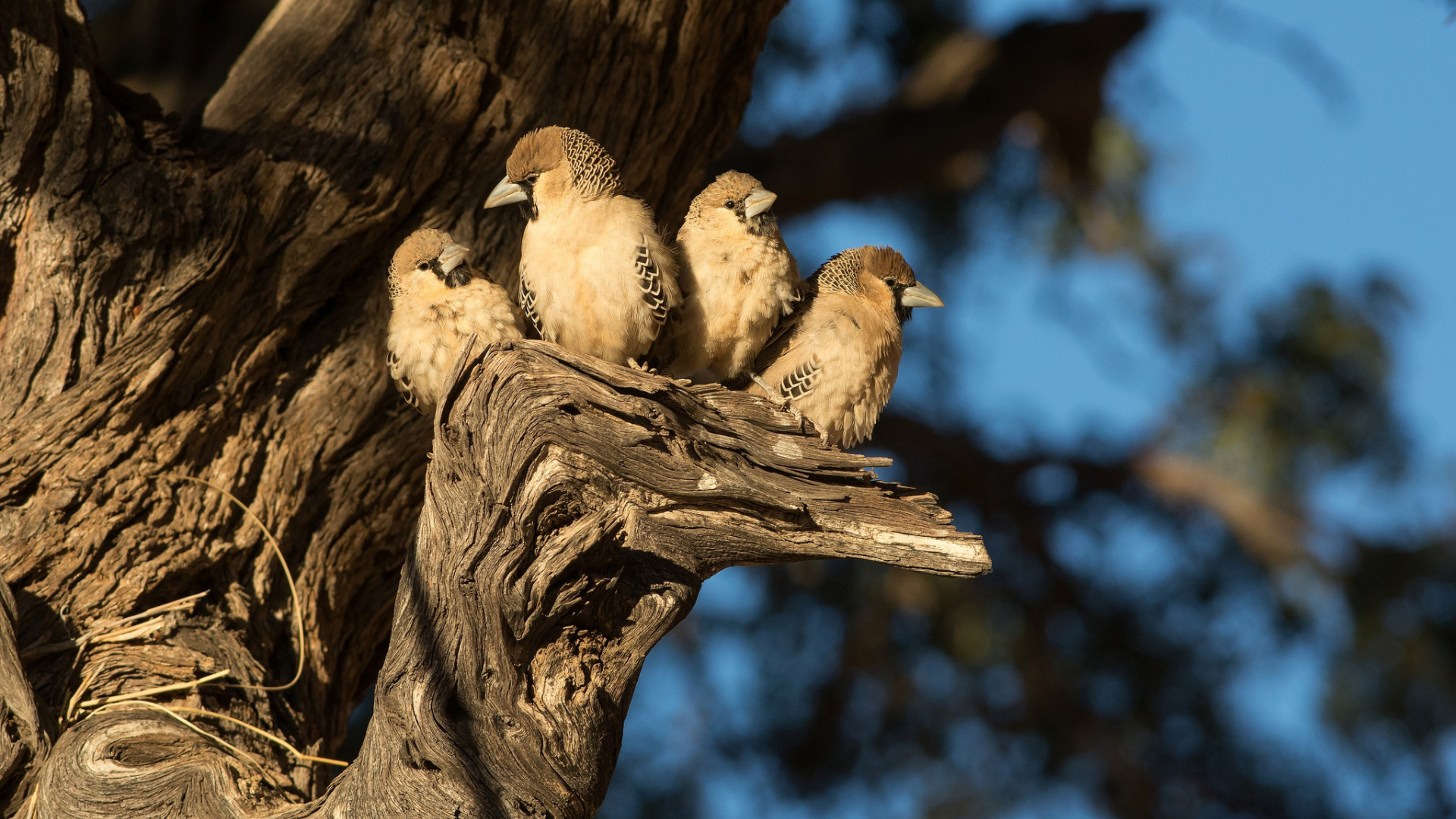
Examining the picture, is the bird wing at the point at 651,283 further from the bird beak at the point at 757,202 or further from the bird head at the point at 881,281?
the bird head at the point at 881,281

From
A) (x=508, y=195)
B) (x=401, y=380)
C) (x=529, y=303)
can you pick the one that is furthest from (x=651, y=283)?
(x=401, y=380)

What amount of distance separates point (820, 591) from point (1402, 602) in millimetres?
3888

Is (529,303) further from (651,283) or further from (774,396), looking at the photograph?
(774,396)

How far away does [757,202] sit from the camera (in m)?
3.59

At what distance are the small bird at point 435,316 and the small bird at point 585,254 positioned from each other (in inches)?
4.4

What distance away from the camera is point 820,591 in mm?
9328

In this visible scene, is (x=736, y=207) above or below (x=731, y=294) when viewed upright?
above

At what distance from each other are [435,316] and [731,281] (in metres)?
0.84

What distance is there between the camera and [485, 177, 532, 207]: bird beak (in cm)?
359

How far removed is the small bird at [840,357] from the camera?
3775 millimetres

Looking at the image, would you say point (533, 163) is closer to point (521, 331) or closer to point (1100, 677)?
point (521, 331)

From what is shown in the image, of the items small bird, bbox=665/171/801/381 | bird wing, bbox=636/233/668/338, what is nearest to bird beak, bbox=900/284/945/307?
small bird, bbox=665/171/801/381

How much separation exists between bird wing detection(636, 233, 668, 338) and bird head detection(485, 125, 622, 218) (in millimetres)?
294

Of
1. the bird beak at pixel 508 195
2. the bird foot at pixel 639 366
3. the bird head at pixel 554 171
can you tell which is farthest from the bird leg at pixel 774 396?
A: the bird beak at pixel 508 195
